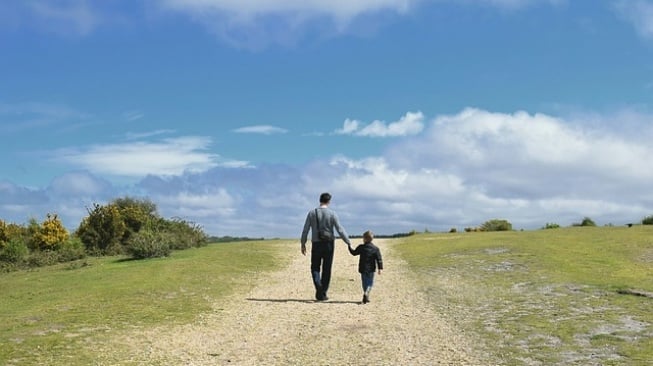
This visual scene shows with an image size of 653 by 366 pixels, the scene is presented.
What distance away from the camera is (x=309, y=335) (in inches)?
531

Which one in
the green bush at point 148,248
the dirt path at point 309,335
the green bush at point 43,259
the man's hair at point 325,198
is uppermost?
the man's hair at point 325,198

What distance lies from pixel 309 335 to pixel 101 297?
25.1 ft

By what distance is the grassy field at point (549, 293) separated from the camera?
12.2 m

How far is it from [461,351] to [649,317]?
17.9 feet

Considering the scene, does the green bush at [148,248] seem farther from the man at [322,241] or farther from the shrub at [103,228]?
the man at [322,241]

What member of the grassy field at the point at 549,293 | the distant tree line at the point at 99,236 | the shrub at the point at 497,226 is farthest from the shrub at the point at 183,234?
→ the shrub at the point at 497,226

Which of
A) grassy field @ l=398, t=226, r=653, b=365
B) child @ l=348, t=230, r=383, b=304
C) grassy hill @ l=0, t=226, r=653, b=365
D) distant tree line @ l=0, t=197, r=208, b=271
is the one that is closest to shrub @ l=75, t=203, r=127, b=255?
distant tree line @ l=0, t=197, r=208, b=271

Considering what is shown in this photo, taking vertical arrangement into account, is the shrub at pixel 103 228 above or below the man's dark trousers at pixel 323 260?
above

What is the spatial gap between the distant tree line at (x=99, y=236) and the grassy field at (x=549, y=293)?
12.6 m

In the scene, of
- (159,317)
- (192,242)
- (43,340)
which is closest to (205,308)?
(159,317)

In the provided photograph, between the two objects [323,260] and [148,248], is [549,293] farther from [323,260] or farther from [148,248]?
[148,248]

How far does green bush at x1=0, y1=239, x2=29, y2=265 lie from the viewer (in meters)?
35.3

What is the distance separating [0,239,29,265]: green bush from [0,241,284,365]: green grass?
7.09 m

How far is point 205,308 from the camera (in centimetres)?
1694
